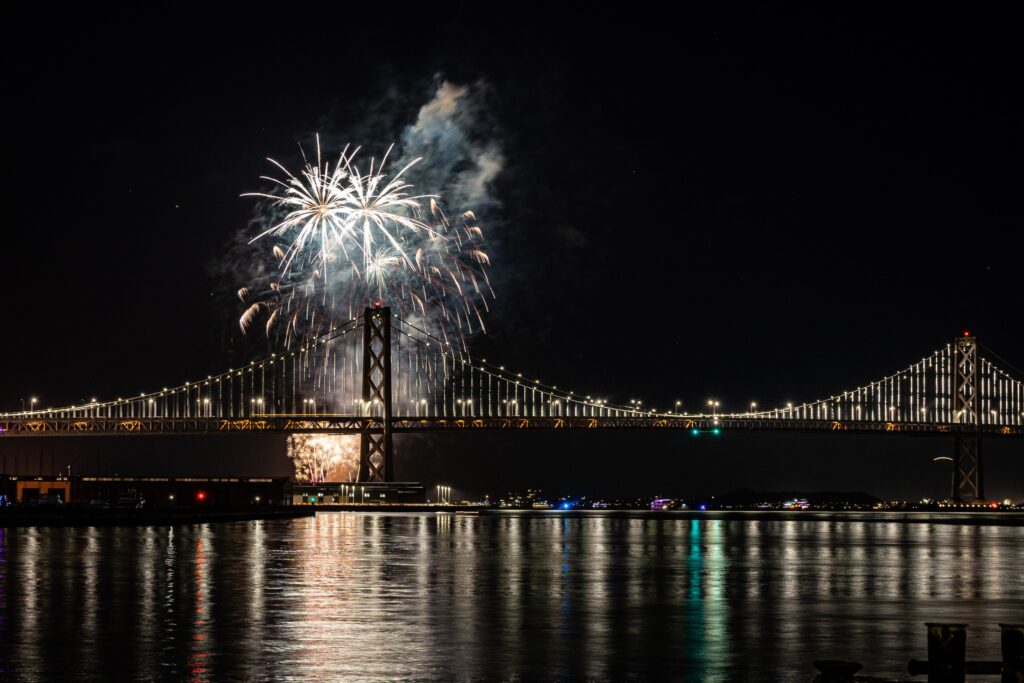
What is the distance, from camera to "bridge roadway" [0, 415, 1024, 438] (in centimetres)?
9819

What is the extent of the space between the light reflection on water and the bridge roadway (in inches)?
2292

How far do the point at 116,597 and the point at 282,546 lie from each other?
17881 mm

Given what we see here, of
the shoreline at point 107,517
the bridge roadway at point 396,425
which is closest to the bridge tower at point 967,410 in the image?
the bridge roadway at point 396,425

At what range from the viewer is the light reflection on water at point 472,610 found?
51.0ft

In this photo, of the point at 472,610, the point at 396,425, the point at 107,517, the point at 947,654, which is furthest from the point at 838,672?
the point at 396,425

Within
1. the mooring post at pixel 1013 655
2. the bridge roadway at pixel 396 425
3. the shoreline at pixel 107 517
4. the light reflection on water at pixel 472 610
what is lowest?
the shoreline at pixel 107 517

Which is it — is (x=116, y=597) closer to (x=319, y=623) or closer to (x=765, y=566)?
(x=319, y=623)

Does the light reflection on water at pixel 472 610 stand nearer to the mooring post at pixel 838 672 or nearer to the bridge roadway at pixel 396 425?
the mooring post at pixel 838 672

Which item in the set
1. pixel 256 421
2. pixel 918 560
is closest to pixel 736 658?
pixel 918 560

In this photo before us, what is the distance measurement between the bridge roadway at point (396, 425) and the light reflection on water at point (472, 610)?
191 feet

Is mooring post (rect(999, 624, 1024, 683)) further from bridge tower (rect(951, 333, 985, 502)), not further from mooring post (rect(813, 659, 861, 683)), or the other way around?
bridge tower (rect(951, 333, 985, 502))

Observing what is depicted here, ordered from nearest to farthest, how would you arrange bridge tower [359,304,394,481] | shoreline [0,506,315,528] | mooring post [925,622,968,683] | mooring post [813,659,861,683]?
mooring post [813,659,861,683] → mooring post [925,622,968,683] → shoreline [0,506,315,528] → bridge tower [359,304,394,481]

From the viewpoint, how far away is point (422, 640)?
17.4m

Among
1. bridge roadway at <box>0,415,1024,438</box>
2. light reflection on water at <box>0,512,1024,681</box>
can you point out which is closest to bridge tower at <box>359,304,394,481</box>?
bridge roadway at <box>0,415,1024,438</box>
